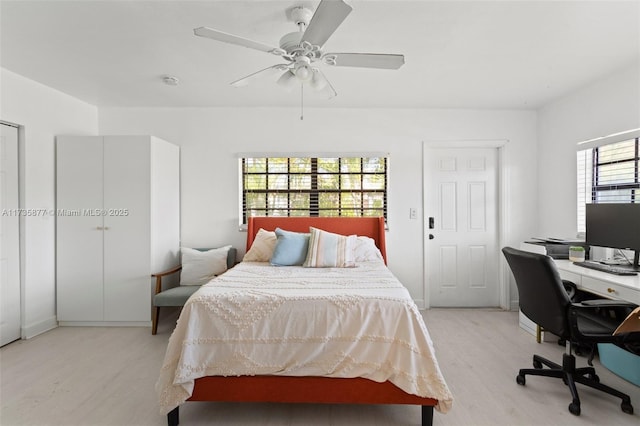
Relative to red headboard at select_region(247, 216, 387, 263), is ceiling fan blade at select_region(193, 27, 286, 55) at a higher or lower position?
higher

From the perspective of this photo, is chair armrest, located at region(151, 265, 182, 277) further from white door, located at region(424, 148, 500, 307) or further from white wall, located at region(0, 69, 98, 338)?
white door, located at region(424, 148, 500, 307)

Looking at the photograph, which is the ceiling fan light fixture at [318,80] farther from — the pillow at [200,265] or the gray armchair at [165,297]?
the gray armchair at [165,297]

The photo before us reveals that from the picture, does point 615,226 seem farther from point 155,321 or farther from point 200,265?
point 155,321

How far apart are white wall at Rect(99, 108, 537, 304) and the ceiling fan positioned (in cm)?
170

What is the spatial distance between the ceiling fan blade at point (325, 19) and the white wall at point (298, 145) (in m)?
2.22

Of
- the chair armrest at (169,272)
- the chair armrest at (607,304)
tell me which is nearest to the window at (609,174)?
the chair armrest at (607,304)

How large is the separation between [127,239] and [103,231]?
29 cm

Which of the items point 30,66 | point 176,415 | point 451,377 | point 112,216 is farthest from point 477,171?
point 30,66

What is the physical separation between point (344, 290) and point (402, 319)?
0.44 m

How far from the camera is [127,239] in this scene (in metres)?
3.46

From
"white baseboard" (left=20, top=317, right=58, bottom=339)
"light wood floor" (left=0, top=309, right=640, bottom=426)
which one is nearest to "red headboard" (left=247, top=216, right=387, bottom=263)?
"light wood floor" (left=0, top=309, right=640, bottom=426)

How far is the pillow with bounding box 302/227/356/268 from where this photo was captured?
10.1 ft

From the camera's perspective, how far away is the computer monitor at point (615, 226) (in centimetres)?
250

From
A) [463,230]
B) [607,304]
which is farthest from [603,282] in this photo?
[463,230]
